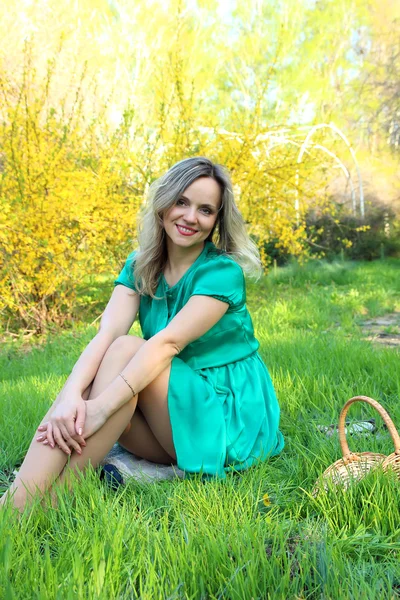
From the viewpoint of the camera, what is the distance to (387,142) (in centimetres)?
1919

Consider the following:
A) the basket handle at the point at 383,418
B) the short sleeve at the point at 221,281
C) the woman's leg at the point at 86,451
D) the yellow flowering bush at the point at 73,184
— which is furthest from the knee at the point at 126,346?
the yellow flowering bush at the point at 73,184

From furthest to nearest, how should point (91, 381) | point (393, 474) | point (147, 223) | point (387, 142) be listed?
1. point (387, 142)
2. point (147, 223)
3. point (91, 381)
4. point (393, 474)

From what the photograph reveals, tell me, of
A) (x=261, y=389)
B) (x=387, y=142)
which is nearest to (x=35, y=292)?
(x=261, y=389)

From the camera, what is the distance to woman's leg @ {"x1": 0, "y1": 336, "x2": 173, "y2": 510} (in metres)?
1.68

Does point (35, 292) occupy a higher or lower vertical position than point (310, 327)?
higher

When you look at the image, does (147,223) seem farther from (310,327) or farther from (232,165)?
(232,165)

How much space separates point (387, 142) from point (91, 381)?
1926 cm

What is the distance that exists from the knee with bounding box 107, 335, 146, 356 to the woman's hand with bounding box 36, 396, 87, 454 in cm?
24

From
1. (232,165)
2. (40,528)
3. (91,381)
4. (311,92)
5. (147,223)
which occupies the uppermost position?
(311,92)

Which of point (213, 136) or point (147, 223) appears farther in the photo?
point (213, 136)

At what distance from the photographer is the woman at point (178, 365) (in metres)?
1.81

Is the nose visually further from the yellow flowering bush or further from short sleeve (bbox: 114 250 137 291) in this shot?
the yellow flowering bush

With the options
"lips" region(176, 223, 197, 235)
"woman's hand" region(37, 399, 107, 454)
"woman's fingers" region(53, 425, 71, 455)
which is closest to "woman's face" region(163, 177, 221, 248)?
"lips" region(176, 223, 197, 235)

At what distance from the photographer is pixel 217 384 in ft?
6.88
